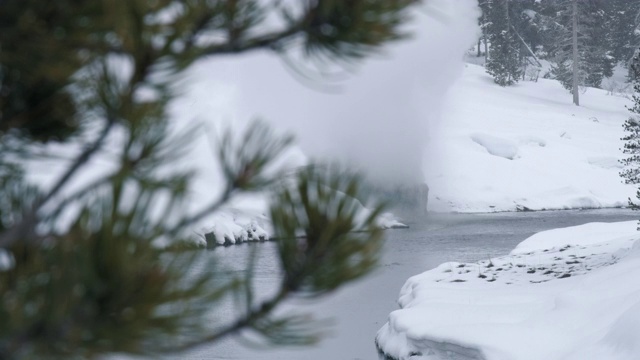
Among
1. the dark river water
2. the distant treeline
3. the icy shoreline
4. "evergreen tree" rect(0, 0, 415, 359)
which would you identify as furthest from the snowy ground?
"evergreen tree" rect(0, 0, 415, 359)

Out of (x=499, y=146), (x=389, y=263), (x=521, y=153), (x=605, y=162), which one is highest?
Answer: (x=499, y=146)

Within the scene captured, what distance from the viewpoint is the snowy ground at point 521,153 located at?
112 feet

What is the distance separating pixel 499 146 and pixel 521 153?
1036mm

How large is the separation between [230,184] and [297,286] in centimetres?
23

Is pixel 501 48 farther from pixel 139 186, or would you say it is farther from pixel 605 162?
pixel 139 186

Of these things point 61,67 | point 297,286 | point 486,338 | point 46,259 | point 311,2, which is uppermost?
point 311,2

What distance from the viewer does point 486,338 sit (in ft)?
30.2

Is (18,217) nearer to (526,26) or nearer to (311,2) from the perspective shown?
(311,2)

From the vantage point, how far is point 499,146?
3853cm

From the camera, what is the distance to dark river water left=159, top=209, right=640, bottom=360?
11.7 m

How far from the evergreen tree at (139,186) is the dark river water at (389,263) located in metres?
0.20

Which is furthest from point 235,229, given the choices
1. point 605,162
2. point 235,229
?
point 605,162

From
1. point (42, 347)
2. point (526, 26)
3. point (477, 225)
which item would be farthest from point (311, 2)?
point (526, 26)

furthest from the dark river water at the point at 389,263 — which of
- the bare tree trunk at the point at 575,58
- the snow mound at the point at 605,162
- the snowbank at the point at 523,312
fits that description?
the bare tree trunk at the point at 575,58
